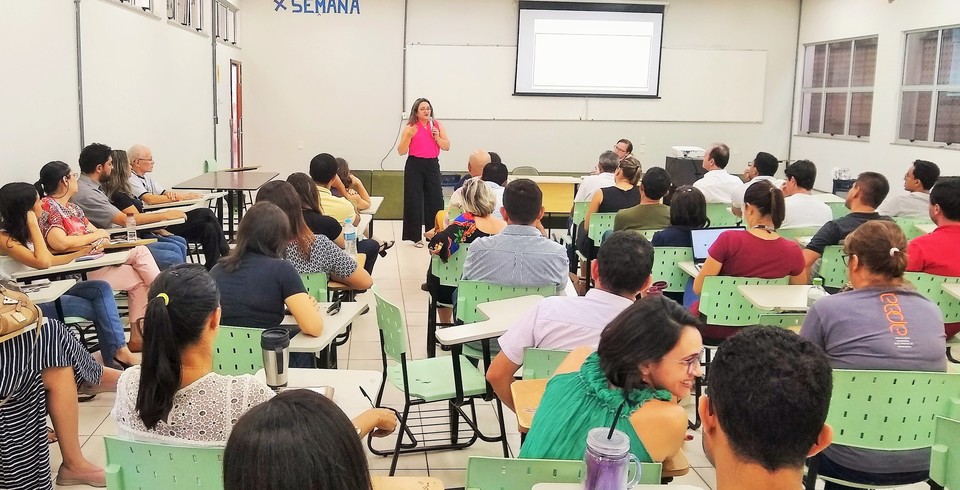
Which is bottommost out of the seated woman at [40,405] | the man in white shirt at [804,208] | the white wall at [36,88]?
the seated woman at [40,405]

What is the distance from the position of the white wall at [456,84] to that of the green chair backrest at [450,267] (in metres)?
6.69

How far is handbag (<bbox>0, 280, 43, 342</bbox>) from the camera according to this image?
2.58 metres

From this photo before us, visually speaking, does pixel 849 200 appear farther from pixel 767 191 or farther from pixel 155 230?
pixel 155 230

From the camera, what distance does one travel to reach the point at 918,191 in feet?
18.4

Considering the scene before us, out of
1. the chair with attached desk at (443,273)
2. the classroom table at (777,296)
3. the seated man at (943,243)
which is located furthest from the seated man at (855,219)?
the chair with attached desk at (443,273)

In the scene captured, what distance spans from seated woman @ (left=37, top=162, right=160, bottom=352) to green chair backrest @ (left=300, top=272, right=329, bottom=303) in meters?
1.22

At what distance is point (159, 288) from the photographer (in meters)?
2.06

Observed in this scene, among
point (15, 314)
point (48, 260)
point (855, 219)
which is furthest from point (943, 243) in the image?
point (48, 260)

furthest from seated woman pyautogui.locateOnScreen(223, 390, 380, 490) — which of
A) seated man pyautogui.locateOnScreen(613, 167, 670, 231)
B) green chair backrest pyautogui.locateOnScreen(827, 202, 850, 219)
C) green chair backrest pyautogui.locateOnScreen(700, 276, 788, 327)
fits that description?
green chair backrest pyautogui.locateOnScreen(827, 202, 850, 219)

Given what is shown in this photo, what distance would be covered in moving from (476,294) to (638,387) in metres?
1.77

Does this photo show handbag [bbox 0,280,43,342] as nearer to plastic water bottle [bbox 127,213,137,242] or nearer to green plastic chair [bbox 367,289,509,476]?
green plastic chair [bbox 367,289,509,476]

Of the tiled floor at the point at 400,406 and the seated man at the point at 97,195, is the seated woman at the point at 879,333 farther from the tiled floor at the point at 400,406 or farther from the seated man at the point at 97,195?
the seated man at the point at 97,195

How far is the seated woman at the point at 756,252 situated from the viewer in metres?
3.82

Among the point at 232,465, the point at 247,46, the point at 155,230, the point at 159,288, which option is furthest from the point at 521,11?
the point at 232,465
